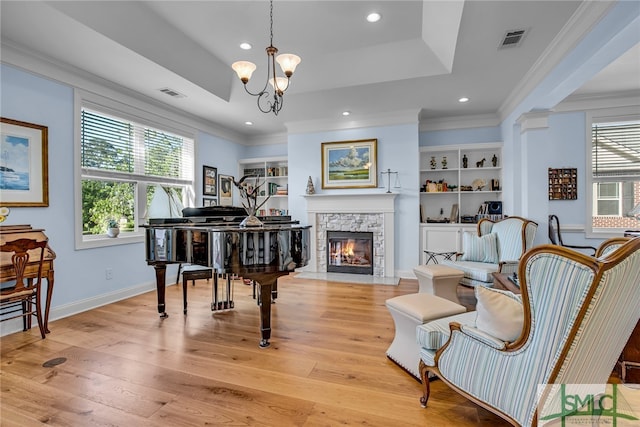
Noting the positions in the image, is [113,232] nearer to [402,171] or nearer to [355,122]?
[355,122]

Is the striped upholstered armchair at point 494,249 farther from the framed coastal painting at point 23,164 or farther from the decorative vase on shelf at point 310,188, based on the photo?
the framed coastal painting at point 23,164

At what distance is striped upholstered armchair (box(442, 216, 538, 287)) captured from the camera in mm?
3342

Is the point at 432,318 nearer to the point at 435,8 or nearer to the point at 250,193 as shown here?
the point at 250,193

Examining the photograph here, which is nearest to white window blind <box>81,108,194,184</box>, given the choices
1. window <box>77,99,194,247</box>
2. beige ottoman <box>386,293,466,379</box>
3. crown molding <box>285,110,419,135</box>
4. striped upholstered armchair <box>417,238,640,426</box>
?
window <box>77,99,194,247</box>

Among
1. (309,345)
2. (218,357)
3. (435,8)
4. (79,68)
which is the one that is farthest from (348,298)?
(79,68)

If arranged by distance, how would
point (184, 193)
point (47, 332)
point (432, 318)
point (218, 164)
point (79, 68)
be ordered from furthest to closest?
point (218, 164) < point (184, 193) < point (79, 68) < point (47, 332) < point (432, 318)

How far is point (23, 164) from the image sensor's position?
2.96 m

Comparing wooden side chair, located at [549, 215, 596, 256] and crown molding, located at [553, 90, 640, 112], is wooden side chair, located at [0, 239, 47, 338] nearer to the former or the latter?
wooden side chair, located at [549, 215, 596, 256]

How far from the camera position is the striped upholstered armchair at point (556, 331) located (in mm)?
1039

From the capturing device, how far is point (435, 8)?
2711mm

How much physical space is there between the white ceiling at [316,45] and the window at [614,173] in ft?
2.01

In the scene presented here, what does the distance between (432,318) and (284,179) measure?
494cm

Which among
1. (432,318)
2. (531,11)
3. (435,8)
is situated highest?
(435,8)

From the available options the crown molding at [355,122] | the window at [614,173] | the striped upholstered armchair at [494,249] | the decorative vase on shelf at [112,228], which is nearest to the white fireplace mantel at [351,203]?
the crown molding at [355,122]
